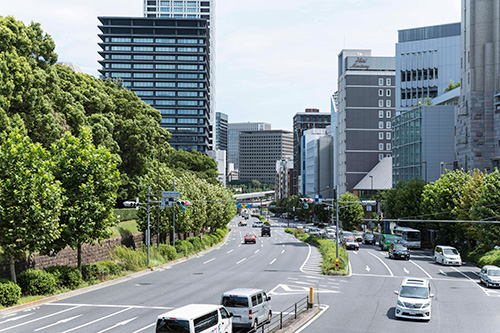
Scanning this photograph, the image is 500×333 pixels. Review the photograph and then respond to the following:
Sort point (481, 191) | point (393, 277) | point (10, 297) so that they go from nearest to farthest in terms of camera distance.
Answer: point (10, 297), point (393, 277), point (481, 191)

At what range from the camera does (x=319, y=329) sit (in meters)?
24.0

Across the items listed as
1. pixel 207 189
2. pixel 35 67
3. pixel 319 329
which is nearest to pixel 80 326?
pixel 319 329

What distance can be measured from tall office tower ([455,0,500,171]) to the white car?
50.5 m

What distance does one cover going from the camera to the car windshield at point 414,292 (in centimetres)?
2786

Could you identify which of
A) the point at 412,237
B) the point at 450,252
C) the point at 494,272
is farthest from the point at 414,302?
the point at 412,237

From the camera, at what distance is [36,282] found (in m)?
31.7

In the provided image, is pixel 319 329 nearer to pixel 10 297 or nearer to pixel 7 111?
pixel 10 297

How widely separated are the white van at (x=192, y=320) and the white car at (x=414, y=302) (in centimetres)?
1182

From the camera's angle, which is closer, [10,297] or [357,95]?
[10,297]

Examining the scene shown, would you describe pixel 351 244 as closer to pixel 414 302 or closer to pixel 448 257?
pixel 448 257

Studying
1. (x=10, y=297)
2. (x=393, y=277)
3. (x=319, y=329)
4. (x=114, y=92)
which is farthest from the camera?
(x=114, y=92)

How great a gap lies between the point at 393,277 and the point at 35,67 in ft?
118

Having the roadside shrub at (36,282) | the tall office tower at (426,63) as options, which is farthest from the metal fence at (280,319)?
the tall office tower at (426,63)

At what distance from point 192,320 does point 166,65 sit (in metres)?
167
